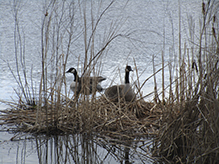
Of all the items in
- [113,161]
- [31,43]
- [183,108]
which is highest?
[31,43]

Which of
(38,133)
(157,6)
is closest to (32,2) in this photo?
(157,6)

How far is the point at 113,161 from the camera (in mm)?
2500

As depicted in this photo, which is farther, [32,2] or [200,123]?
[32,2]

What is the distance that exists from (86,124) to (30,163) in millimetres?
811

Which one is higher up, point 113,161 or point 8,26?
point 8,26

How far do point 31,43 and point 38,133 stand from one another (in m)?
5.99

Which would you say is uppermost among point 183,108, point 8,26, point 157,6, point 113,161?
point 157,6

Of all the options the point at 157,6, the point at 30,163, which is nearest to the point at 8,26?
the point at 157,6

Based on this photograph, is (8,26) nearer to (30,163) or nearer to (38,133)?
(38,133)

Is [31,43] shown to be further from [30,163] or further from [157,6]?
[30,163]

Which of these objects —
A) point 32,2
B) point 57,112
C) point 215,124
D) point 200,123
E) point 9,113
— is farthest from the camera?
point 32,2

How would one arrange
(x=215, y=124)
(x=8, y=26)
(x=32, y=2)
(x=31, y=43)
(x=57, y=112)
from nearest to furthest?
1. (x=215, y=124)
2. (x=57, y=112)
3. (x=31, y=43)
4. (x=8, y=26)
5. (x=32, y=2)

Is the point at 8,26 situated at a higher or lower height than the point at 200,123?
higher

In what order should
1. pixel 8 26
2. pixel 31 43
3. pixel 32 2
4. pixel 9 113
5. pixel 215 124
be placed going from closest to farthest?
pixel 215 124
pixel 9 113
pixel 31 43
pixel 8 26
pixel 32 2
